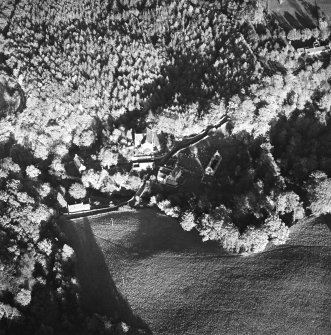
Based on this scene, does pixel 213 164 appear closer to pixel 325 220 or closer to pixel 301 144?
pixel 301 144

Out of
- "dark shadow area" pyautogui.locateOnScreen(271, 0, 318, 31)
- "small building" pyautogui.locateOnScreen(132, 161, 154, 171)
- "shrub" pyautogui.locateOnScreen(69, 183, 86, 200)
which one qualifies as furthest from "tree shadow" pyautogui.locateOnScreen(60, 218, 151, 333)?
"dark shadow area" pyautogui.locateOnScreen(271, 0, 318, 31)

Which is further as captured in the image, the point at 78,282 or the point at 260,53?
the point at 260,53

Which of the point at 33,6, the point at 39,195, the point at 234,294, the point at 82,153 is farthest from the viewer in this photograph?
the point at 33,6

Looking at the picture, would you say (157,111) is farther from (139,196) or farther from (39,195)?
(39,195)

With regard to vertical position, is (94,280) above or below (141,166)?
below

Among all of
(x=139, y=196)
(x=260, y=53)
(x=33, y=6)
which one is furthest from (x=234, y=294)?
(x=33, y=6)

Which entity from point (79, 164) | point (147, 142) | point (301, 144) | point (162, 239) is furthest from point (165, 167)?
point (301, 144)

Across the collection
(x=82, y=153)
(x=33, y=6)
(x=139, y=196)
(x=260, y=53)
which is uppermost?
(x=33, y=6)
